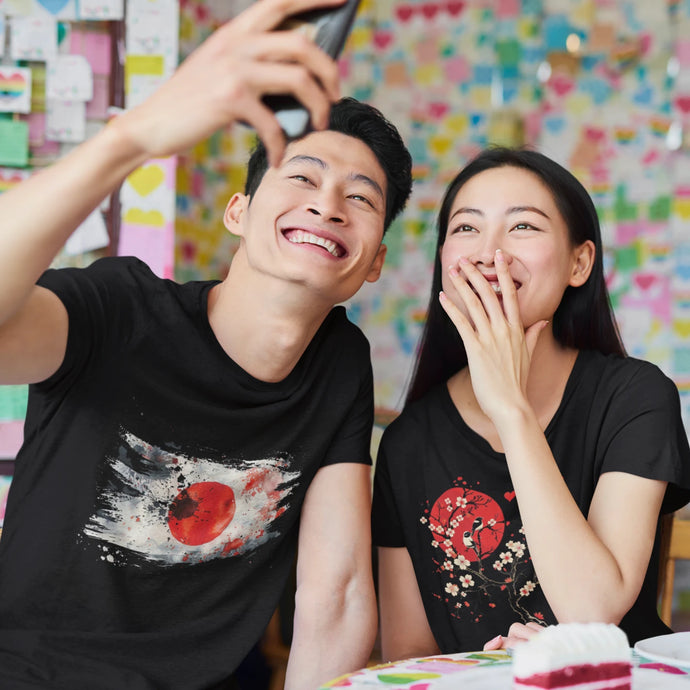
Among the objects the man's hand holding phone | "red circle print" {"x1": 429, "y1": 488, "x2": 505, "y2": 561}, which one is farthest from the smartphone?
"red circle print" {"x1": 429, "y1": 488, "x2": 505, "y2": 561}

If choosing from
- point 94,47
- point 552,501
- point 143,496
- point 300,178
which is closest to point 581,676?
point 552,501

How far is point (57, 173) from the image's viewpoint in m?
0.95

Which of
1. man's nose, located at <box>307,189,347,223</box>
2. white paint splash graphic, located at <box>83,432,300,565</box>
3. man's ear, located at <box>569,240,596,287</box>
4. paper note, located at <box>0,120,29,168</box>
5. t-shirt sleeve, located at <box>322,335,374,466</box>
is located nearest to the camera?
white paint splash graphic, located at <box>83,432,300,565</box>

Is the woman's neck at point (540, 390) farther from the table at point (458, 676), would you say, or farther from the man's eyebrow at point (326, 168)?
the table at point (458, 676)

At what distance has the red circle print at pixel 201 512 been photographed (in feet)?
4.93

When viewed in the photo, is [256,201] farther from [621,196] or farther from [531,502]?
[621,196]

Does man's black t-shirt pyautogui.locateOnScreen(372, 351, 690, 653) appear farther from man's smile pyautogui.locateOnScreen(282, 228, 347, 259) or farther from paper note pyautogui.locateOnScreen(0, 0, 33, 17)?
paper note pyautogui.locateOnScreen(0, 0, 33, 17)

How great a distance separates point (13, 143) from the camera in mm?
2547

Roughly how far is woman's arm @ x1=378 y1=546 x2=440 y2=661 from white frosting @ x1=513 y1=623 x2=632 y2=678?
2.60 feet

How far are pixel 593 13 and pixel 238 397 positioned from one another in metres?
2.93

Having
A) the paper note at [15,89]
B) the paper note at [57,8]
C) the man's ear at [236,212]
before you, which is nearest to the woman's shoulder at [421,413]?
the man's ear at [236,212]

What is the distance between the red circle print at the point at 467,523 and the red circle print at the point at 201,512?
42cm

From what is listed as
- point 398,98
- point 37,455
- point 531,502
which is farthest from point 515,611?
point 398,98

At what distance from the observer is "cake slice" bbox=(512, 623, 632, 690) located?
2.94ft
